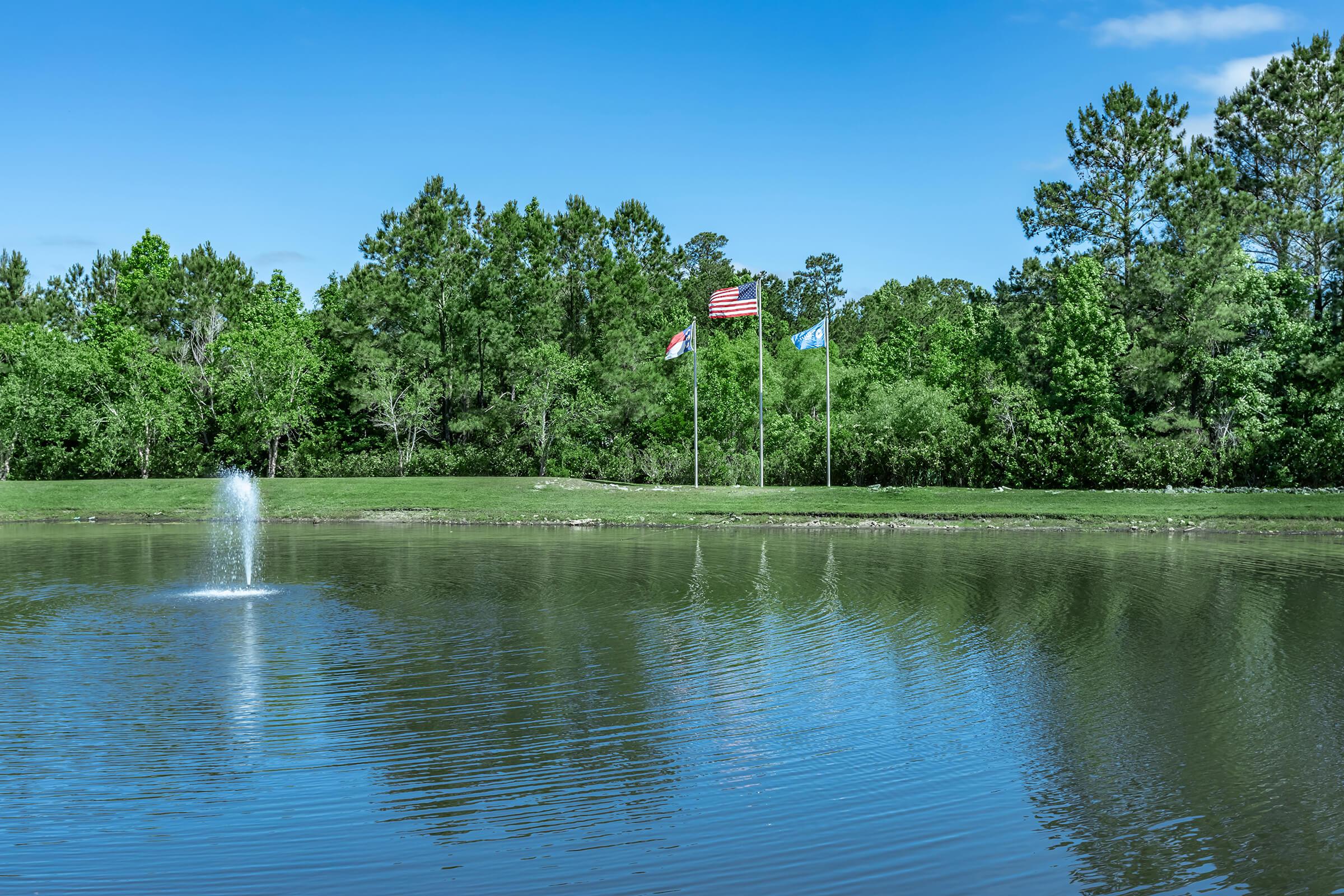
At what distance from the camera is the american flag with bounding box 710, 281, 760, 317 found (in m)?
38.6

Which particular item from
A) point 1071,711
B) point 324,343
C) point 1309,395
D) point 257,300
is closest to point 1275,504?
point 1309,395

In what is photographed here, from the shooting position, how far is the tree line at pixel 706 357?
43.7 meters

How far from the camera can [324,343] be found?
2275 inches

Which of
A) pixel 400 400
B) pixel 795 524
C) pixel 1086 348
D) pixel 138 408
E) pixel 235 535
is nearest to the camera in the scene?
pixel 235 535

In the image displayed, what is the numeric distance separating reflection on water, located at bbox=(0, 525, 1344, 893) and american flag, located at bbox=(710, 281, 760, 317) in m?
21.6

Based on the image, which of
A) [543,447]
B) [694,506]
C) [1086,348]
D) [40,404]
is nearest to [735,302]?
[694,506]

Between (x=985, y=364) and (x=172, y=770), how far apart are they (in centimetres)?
4648

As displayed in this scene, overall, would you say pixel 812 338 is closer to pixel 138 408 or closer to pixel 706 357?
pixel 706 357

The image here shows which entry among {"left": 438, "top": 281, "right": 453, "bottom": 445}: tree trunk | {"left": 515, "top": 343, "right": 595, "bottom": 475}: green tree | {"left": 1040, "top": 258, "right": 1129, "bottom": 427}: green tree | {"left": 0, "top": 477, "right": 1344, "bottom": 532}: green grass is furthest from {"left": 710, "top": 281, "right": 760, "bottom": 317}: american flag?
{"left": 438, "top": 281, "right": 453, "bottom": 445}: tree trunk

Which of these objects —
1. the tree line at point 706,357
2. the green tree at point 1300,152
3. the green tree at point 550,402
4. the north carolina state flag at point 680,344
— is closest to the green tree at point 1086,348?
the tree line at point 706,357

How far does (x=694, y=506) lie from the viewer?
36.3m

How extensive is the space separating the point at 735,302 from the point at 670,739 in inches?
1212

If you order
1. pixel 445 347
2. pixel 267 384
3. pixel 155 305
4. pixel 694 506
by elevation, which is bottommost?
pixel 694 506

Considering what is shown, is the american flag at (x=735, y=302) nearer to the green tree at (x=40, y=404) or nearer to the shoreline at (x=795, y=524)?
the shoreline at (x=795, y=524)
